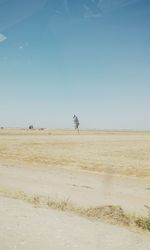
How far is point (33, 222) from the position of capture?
10398mm

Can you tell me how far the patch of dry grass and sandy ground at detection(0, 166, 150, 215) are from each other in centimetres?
88

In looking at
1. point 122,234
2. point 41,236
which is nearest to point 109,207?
point 122,234

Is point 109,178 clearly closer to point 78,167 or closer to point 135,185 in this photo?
point 135,185

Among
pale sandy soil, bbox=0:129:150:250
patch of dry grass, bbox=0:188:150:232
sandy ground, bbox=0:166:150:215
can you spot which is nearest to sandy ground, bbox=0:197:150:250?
pale sandy soil, bbox=0:129:150:250

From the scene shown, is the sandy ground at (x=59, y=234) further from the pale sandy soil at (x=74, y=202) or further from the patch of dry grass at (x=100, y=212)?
the patch of dry grass at (x=100, y=212)

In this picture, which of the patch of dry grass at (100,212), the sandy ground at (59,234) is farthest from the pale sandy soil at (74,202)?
the patch of dry grass at (100,212)

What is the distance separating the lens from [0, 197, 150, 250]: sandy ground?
27.5ft

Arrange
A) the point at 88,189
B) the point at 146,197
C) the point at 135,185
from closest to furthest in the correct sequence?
the point at 146,197, the point at 88,189, the point at 135,185

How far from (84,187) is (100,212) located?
632cm

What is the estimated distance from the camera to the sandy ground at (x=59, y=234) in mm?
8379

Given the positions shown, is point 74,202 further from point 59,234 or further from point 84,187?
point 59,234

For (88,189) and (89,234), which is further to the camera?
(88,189)

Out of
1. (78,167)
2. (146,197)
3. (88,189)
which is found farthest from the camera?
(78,167)

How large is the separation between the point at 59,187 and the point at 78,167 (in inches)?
399
